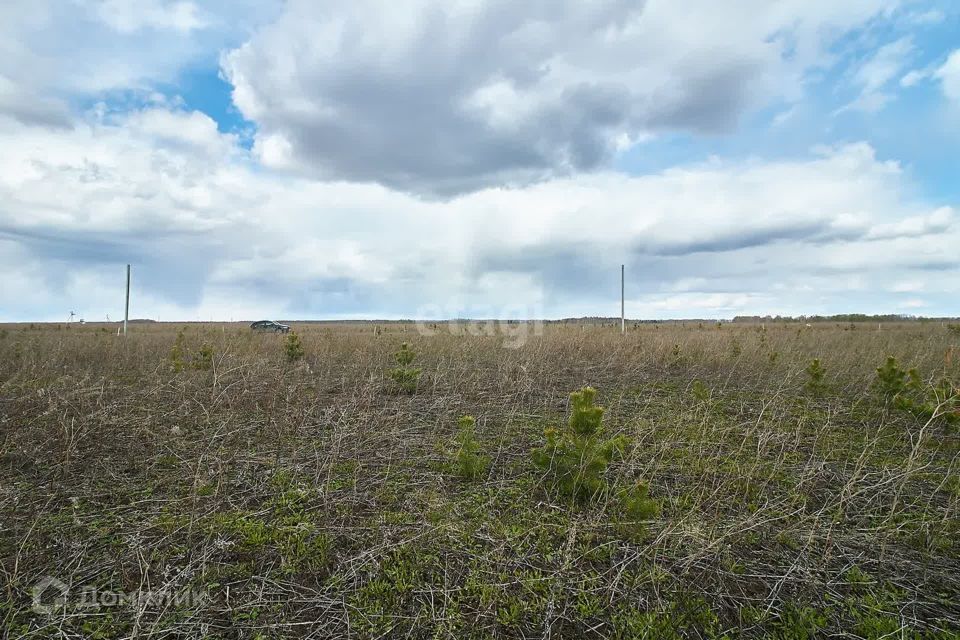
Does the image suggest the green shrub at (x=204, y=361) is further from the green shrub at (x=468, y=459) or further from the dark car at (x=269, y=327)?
the dark car at (x=269, y=327)

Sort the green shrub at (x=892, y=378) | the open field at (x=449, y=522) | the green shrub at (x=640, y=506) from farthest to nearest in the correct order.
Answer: the green shrub at (x=892, y=378) < the green shrub at (x=640, y=506) < the open field at (x=449, y=522)

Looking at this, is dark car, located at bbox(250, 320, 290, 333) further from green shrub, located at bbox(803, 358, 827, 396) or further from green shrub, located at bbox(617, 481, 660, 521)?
green shrub, located at bbox(617, 481, 660, 521)

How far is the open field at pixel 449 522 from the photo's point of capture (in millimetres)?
2318

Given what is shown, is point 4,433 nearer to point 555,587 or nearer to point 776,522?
point 555,587

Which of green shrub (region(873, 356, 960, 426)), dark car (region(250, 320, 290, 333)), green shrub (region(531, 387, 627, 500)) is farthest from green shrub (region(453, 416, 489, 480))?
dark car (region(250, 320, 290, 333))

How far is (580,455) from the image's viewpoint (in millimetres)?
3426

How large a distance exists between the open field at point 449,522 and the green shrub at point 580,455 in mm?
118

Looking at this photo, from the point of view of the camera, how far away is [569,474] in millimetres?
3453

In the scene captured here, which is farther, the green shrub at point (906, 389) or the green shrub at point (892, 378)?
the green shrub at point (892, 378)

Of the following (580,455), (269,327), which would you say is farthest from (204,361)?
(269,327)

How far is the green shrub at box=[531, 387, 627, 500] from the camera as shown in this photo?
336 cm

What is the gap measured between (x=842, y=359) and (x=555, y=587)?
33.4 ft

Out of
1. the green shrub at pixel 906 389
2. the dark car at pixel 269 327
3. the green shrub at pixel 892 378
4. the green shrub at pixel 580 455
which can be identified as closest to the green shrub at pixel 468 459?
the green shrub at pixel 580 455

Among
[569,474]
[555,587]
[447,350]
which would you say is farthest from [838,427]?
[447,350]
